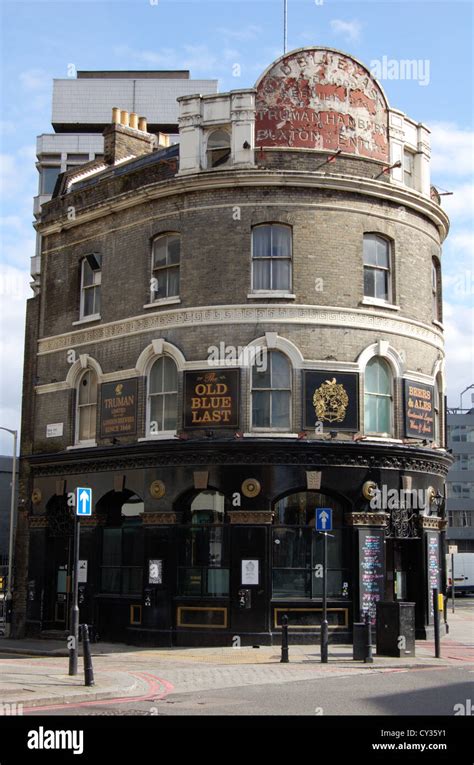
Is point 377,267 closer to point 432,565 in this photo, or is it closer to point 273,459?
point 273,459

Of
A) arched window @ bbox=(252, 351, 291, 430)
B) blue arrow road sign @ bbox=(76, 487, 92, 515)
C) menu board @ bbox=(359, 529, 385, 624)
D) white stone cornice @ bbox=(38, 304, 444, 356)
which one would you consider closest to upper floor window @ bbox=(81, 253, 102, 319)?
white stone cornice @ bbox=(38, 304, 444, 356)

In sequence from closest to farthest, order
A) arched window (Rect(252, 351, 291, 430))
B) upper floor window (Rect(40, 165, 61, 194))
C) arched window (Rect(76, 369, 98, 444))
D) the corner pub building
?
the corner pub building → arched window (Rect(252, 351, 291, 430)) → arched window (Rect(76, 369, 98, 444)) → upper floor window (Rect(40, 165, 61, 194))

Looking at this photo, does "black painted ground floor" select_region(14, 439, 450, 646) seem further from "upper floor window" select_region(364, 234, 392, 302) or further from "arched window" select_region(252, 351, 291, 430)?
"upper floor window" select_region(364, 234, 392, 302)

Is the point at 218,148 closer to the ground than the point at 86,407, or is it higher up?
higher up

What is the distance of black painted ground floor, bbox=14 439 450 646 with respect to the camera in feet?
85.9

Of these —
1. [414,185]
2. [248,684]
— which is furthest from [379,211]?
[248,684]

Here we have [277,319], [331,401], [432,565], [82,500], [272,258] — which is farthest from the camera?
[432,565]

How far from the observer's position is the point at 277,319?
27.4m

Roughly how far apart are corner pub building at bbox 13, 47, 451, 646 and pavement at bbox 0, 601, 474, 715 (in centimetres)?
143

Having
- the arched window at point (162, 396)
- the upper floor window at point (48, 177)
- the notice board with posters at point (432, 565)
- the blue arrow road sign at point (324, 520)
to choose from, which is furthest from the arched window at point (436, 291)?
the upper floor window at point (48, 177)

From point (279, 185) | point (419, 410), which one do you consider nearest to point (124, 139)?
point (279, 185)

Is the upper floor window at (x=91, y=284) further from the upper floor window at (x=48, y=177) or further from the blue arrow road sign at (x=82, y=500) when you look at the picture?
the upper floor window at (x=48, y=177)

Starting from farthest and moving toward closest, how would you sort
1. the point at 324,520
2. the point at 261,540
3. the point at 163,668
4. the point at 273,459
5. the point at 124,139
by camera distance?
1. the point at 124,139
2. the point at 273,459
3. the point at 261,540
4. the point at 324,520
5. the point at 163,668

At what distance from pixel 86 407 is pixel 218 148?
8.80m
